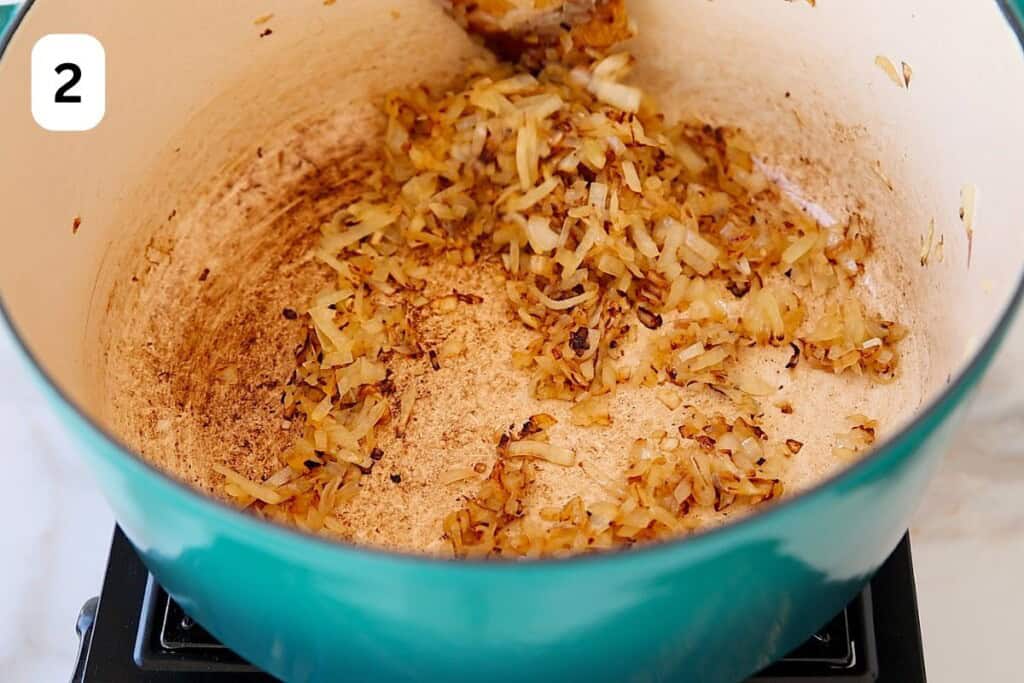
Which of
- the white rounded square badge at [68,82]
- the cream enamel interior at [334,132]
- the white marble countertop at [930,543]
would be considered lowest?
the white marble countertop at [930,543]

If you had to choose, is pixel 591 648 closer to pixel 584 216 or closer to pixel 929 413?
pixel 929 413

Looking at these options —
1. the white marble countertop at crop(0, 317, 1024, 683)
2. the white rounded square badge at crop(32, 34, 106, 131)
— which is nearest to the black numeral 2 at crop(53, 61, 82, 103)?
the white rounded square badge at crop(32, 34, 106, 131)

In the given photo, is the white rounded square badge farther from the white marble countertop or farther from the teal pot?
the white marble countertop

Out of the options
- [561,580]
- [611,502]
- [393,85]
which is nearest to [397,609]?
[561,580]

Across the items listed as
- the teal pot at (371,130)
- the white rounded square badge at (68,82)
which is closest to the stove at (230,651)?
the teal pot at (371,130)

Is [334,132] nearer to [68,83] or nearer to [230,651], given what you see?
[68,83]

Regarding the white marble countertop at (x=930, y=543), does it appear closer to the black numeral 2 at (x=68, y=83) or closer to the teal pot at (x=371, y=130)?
the teal pot at (x=371, y=130)

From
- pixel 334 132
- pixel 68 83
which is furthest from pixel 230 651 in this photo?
pixel 334 132
